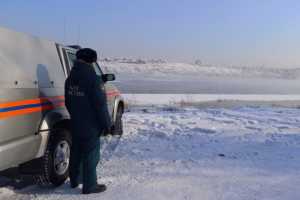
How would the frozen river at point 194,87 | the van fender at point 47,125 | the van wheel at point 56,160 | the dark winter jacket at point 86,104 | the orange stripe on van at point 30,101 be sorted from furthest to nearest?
1. the frozen river at point 194,87
2. the van wheel at point 56,160
3. the van fender at point 47,125
4. the dark winter jacket at point 86,104
5. the orange stripe on van at point 30,101

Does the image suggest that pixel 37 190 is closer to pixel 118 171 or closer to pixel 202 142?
pixel 118 171

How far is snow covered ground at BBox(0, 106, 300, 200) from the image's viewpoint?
4.56 meters

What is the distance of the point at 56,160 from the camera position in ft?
15.9

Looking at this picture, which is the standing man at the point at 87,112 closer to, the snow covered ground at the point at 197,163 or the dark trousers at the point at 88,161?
the dark trousers at the point at 88,161

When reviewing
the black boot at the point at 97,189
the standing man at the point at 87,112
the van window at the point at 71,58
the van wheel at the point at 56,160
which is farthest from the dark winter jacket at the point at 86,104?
the van window at the point at 71,58

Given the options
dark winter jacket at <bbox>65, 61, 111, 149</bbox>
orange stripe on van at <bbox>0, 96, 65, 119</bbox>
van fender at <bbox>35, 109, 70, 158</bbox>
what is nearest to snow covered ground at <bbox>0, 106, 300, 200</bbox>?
van fender at <bbox>35, 109, 70, 158</bbox>

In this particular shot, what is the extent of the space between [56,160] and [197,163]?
240 centimetres

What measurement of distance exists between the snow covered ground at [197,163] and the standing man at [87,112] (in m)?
0.39

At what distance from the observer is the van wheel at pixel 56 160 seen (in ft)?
15.0

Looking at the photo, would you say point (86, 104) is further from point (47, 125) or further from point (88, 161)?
point (88, 161)

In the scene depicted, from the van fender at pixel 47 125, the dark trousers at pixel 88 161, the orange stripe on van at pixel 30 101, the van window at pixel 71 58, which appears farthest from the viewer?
the van window at pixel 71 58

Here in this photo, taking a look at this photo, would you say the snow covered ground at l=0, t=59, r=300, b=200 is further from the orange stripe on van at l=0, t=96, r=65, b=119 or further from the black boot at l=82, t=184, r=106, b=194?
the orange stripe on van at l=0, t=96, r=65, b=119

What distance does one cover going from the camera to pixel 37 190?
473 centimetres

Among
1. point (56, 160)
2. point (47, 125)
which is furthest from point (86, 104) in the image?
point (56, 160)
